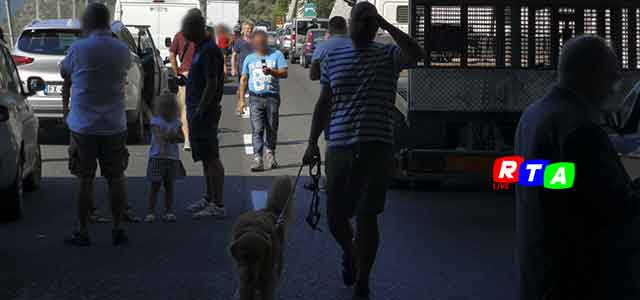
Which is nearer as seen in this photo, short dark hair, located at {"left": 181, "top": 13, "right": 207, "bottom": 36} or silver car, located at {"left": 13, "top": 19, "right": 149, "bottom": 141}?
short dark hair, located at {"left": 181, "top": 13, "right": 207, "bottom": 36}

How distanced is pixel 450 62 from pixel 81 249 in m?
4.44

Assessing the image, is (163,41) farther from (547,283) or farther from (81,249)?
(547,283)

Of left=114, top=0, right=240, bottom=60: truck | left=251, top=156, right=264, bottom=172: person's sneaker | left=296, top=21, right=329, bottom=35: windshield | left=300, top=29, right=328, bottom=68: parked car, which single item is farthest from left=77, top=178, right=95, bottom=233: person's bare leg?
left=296, top=21, right=329, bottom=35: windshield

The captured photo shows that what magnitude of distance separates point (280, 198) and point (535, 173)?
341 cm

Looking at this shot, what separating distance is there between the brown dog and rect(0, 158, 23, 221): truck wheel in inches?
165

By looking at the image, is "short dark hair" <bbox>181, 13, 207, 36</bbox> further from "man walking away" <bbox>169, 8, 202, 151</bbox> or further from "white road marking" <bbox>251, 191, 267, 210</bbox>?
"man walking away" <bbox>169, 8, 202, 151</bbox>

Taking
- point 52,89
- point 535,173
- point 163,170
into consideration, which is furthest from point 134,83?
point 535,173

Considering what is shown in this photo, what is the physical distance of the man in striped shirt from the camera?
6715 millimetres

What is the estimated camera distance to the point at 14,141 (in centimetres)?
999

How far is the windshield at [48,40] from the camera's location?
1731 cm

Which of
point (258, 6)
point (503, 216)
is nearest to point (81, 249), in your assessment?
point (503, 216)

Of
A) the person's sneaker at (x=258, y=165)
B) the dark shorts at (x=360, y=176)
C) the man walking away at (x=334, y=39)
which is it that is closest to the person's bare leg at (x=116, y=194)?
the man walking away at (x=334, y=39)

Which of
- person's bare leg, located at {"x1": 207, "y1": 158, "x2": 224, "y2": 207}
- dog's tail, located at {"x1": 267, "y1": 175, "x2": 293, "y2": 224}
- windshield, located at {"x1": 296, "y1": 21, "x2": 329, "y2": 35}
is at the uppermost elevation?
dog's tail, located at {"x1": 267, "y1": 175, "x2": 293, "y2": 224}

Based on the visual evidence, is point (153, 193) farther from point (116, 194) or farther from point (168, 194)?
point (116, 194)
